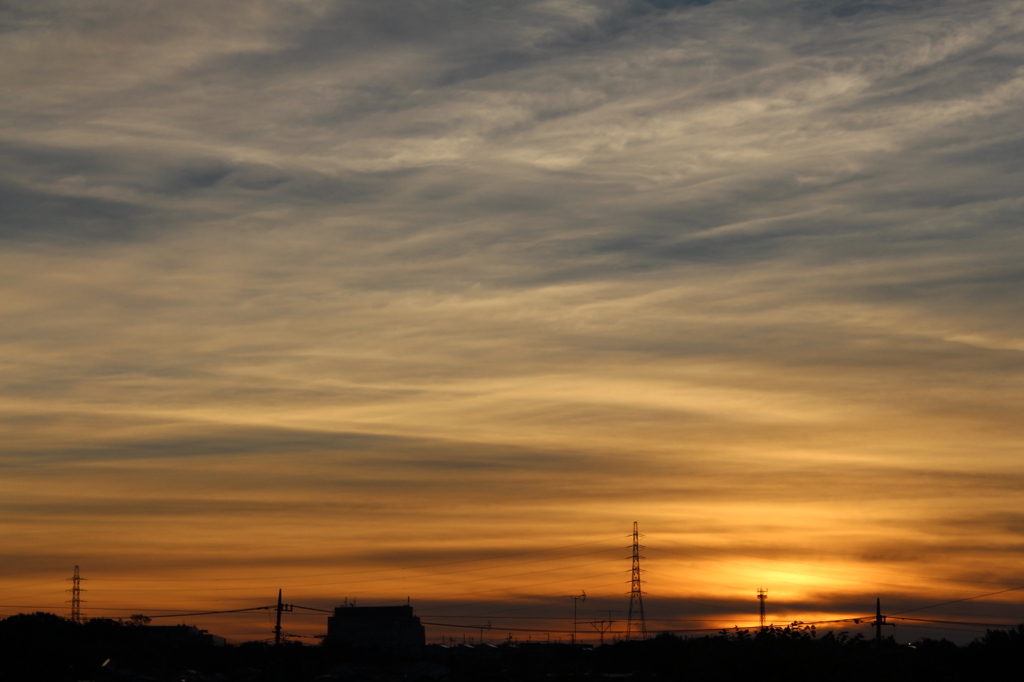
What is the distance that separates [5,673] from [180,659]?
4980cm

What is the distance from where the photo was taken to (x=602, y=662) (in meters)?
191

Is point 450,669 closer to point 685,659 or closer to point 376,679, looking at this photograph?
point 376,679

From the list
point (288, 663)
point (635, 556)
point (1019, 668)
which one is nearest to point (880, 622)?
point (1019, 668)

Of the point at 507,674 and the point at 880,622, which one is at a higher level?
the point at 880,622

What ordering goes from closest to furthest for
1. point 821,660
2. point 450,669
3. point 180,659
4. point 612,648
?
1. point 821,660
2. point 450,669
3. point 180,659
4. point 612,648

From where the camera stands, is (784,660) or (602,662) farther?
(602,662)

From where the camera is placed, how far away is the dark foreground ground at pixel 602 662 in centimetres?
6875

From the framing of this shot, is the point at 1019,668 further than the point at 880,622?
No

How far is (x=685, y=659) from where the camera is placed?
73938 mm

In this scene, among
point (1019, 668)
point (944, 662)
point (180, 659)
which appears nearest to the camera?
point (1019, 668)

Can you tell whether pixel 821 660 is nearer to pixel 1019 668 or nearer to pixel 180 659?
pixel 1019 668

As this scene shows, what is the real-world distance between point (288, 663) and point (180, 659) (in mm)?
21464

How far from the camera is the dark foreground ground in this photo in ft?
226

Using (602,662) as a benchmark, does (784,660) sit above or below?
above
